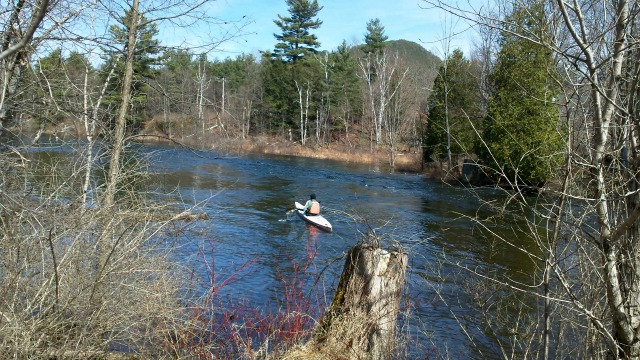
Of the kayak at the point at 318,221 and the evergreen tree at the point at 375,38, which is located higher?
the evergreen tree at the point at 375,38

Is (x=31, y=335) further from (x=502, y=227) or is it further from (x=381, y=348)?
(x=502, y=227)

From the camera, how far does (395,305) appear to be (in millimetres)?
4969

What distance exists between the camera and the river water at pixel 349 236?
841cm

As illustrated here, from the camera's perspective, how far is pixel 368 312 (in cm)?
492

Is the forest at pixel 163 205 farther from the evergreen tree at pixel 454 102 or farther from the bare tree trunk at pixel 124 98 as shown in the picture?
the evergreen tree at pixel 454 102

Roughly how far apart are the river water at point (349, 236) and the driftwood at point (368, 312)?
0.24m

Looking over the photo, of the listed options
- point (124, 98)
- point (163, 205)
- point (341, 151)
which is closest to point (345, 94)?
point (341, 151)

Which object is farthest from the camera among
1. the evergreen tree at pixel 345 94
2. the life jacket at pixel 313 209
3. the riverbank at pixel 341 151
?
the evergreen tree at pixel 345 94

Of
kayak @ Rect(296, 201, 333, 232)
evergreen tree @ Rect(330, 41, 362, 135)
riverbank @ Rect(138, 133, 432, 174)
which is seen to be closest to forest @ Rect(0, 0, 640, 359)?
kayak @ Rect(296, 201, 333, 232)

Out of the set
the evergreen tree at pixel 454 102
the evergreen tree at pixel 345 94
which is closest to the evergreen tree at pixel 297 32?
the evergreen tree at pixel 345 94

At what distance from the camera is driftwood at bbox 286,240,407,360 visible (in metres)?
4.87

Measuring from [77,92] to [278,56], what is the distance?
49256 mm

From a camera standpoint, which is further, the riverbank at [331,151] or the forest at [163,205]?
the riverbank at [331,151]

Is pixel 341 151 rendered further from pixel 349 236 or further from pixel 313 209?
pixel 349 236
